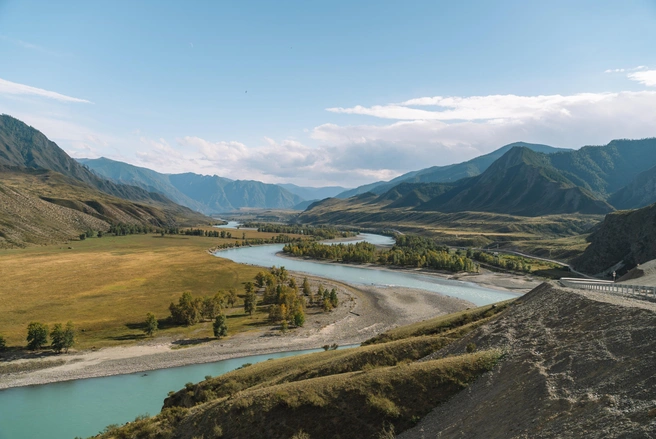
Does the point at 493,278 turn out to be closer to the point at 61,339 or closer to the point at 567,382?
the point at 567,382

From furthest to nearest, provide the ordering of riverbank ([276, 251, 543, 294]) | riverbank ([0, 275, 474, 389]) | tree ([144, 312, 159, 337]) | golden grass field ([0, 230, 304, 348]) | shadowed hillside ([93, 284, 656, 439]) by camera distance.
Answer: riverbank ([276, 251, 543, 294]), golden grass field ([0, 230, 304, 348]), tree ([144, 312, 159, 337]), riverbank ([0, 275, 474, 389]), shadowed hillside ([93, 284, 656, 439])

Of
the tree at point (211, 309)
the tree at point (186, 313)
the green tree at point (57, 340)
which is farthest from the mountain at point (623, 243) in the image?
the green tree at point (57, 340)

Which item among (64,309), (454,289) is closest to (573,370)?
(64,309)

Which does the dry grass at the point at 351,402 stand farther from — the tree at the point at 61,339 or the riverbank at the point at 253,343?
the tree at the point at 61,339

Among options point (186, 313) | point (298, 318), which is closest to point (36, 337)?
point (186, 313)

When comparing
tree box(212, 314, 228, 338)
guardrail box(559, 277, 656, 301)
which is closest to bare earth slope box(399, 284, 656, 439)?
guardrail box(559, 277, 656, 301)

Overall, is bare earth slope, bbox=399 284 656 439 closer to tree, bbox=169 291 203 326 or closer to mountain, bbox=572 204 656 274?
tree, bbox=169 291 203 326
